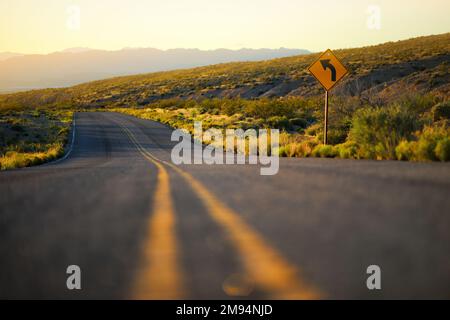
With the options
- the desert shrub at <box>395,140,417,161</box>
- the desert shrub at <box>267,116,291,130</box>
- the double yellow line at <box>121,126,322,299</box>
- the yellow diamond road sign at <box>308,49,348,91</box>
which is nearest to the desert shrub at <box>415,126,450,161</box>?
the desert shrub at <box>395,140,417,161</box>

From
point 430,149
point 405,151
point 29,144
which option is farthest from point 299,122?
point 430,149

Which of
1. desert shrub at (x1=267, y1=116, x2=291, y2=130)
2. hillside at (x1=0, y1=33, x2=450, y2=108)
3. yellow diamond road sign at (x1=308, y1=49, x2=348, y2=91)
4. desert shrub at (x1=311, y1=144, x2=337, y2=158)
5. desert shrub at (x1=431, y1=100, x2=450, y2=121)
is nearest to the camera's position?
desert shrub at (x1=311, y1=144, x2=337, y2=158)

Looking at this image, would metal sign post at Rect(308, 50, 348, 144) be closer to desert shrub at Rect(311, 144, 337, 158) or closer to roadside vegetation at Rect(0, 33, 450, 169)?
roadside vegetation at Rect(0, 33, 450, 169)

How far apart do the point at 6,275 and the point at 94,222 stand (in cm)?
170

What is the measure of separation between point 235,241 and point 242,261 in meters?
0.60

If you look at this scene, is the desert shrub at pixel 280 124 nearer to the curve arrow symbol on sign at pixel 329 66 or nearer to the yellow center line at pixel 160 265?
the curve arrow symbol on sign at pixel 329 66

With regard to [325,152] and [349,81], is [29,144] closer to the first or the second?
[325,152]

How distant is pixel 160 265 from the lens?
3.38 metres

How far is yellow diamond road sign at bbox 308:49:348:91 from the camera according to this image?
59.7ft

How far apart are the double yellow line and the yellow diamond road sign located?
1408cm

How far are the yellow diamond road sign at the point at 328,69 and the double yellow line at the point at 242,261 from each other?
14.1 meters

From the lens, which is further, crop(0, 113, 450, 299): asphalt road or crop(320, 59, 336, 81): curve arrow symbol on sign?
crop(320, 59, 336, 81): curve arrow symbol on sign
